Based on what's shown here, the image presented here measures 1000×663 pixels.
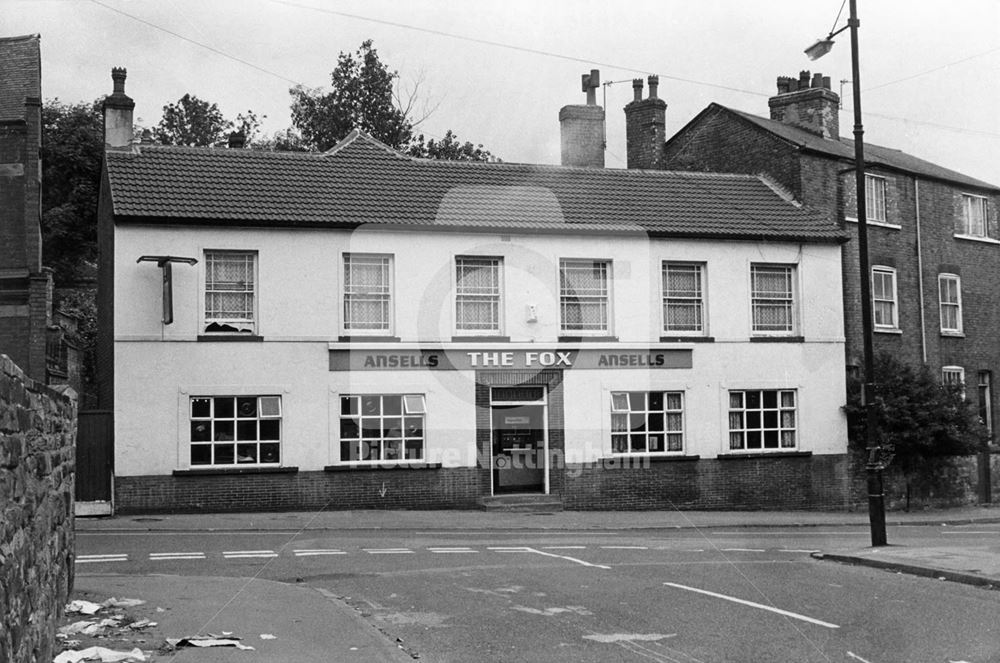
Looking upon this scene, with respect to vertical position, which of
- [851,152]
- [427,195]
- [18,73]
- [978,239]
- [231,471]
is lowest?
[231,471]

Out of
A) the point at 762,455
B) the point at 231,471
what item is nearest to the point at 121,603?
the point at 231,471

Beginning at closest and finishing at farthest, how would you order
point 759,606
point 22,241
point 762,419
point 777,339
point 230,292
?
point 759,606 → point 230,292 → point 22,241 → point 762,419 → point 777,339

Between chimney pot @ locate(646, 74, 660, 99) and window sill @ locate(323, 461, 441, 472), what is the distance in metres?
16.5

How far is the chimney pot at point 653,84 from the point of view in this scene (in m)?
35.0

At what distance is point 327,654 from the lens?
8719mm

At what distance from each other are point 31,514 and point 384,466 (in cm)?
1758

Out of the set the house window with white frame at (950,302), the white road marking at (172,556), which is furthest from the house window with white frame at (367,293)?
the house window with white frame at (950,302)

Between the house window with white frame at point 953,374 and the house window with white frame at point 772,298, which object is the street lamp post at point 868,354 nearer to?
the house window with white frame at point 772,298

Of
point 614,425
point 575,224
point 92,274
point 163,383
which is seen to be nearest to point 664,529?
point 614,425

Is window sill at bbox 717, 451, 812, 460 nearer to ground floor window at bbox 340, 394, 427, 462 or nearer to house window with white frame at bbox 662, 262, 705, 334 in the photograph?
house window with white frame at bbox 662, 262, 705, 334

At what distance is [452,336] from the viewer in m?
25.2

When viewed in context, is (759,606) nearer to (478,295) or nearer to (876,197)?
(478,295)

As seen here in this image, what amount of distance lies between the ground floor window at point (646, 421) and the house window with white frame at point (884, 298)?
762 cm

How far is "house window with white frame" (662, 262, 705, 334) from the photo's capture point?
26.9 m
